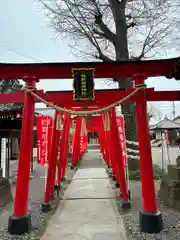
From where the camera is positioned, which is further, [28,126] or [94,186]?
[94,186]

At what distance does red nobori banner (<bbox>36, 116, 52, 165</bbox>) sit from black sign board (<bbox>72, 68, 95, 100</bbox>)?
12.0 ft

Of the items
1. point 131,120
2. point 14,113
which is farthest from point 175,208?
point 14,113

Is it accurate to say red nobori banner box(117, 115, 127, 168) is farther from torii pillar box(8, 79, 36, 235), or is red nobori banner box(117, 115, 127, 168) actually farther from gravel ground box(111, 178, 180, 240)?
torii pillar box(8, 79, 36, 235)

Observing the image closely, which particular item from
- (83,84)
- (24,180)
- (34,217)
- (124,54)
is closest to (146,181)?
(83,84)

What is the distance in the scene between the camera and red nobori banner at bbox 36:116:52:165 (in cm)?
861

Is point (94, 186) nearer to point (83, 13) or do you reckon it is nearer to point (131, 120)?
point (131, 120)

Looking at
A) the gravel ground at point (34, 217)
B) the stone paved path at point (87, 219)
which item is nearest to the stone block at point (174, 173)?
the stone paved path at point (87, 219)

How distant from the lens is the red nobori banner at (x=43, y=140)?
8609 mm

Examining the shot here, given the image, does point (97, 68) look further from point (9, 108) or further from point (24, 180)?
point (9, 108)

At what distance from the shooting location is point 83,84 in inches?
211

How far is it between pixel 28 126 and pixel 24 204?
1667mm

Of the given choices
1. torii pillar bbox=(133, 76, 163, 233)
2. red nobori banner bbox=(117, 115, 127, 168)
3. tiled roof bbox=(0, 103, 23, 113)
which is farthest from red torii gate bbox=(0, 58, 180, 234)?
tiled roof bbox=(0, 103, 23, 113)

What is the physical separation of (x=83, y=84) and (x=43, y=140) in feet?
12.9

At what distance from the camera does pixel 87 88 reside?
5.38 metres
